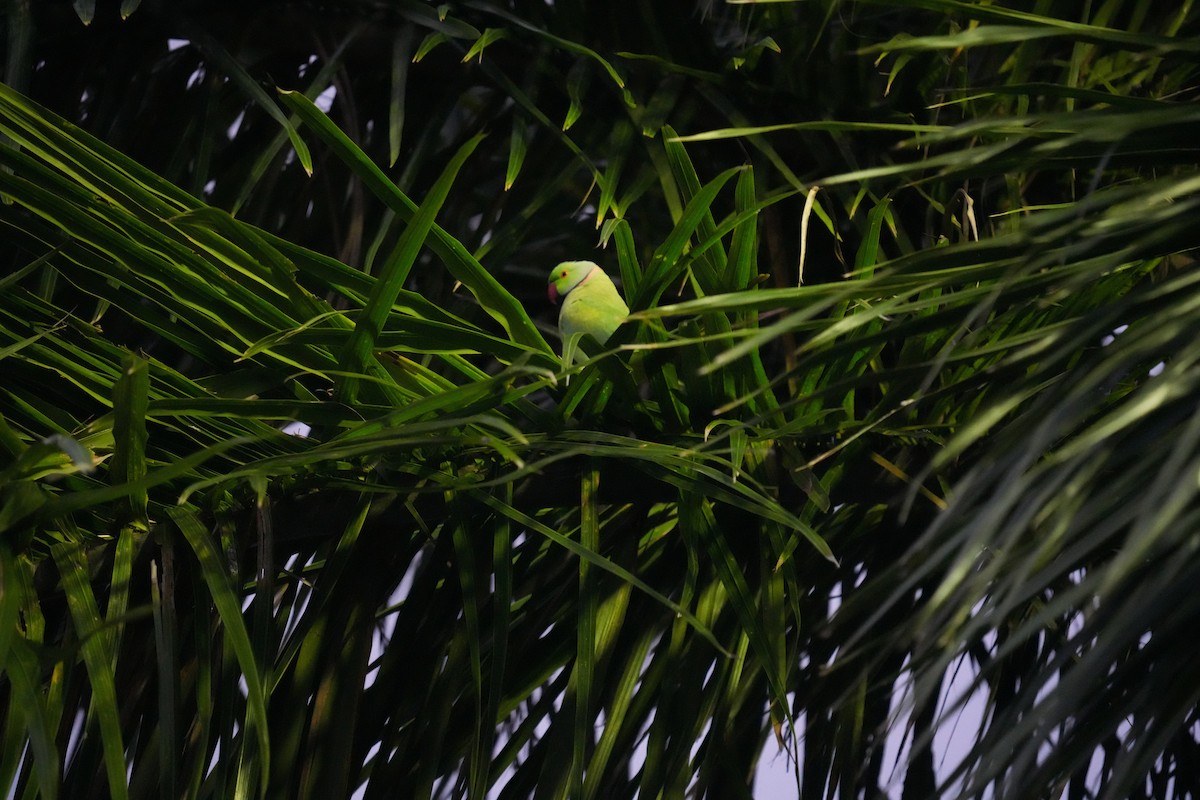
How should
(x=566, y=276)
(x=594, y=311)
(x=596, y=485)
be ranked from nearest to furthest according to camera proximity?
(x=596, y=485) < (x=594, y=311) < (x=566, y=276)

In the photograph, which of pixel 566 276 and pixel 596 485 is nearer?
pixel 596 485

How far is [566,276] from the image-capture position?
1.69 meters

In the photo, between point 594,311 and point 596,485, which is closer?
point 596,485

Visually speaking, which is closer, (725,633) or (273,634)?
(273,634)

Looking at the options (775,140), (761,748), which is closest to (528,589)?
(761,748)

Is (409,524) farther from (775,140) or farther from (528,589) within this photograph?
(775,140)

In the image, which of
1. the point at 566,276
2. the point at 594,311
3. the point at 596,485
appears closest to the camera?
the point at 596,485

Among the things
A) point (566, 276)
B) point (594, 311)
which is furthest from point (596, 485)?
point (566, 276)

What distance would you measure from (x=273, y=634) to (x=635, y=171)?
892 millimetres

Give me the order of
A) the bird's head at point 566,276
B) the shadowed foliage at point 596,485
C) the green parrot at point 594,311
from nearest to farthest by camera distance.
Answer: the shadowed foliage at point 596,485
the green parrot at point 594,311
the bird's head at point 566,276

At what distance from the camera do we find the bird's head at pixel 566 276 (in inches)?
62.7

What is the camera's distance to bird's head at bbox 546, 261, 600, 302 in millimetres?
1594

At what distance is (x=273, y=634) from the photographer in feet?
3.21

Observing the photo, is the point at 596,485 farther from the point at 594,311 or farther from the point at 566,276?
the point at 566,276
